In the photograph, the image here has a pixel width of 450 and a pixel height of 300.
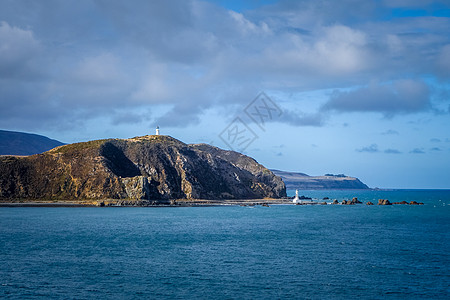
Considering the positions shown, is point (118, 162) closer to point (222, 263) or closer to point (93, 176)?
point (93, 176)

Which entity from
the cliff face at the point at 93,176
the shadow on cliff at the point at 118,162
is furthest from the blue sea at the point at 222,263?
the shadow on cliff at the point at 118,162

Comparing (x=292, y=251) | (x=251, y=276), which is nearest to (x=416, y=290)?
(x=251, y=276)

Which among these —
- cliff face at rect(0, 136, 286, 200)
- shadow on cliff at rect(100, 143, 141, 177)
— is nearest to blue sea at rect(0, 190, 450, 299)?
cliff face at rect(0, 136, 286, 200)

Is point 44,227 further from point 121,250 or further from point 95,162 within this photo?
point 95,162

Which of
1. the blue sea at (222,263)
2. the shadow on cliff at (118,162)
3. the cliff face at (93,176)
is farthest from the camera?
the shadow on cliff at (118,162)

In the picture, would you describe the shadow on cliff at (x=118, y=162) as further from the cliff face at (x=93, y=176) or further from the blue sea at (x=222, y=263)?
the blue sea at (x=222, y=263)

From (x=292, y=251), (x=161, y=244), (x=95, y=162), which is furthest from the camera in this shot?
(x=95, y=162)

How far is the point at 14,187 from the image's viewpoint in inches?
6511

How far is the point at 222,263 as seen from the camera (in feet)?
170

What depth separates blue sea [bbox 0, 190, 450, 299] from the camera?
3953 centimetres

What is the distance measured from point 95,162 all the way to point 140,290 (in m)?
145

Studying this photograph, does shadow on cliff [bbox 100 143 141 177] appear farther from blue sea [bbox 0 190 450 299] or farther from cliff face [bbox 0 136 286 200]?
blue sea [bbox 0 190 450 299]

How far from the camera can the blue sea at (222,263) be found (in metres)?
39.5

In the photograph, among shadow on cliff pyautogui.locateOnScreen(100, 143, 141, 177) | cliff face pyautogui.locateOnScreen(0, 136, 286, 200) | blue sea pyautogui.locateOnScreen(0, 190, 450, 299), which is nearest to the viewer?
blue sea pyautogui.locateOnScreen(0, 190, 450, 299)
